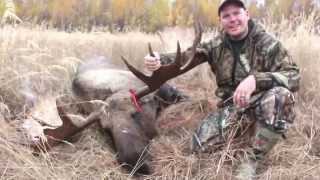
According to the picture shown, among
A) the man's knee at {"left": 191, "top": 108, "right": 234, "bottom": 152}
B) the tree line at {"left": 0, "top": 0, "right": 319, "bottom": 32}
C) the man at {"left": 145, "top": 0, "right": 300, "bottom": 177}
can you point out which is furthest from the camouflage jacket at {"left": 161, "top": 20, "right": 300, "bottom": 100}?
the tree line at {"left": 0, "top": 0, "right": 319, "bottom": 32}

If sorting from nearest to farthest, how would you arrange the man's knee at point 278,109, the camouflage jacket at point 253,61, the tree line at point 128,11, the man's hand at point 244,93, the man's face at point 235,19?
the man's hand at point 244,93 < the man's knee at point 278,109 < the camouflage jacket at point 253,61 < the man's face at point 235,19 < the tree line at point 128,11

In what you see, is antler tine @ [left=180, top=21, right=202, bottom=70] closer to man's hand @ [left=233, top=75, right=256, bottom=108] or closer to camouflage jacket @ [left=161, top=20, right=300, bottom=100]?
camouflage jacket @ [left=161, top=20, right=300, bottom=100]

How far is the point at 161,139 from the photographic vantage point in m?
4.87

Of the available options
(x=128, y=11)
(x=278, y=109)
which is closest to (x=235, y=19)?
(x=278, y=109)

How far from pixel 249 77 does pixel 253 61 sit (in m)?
0.45

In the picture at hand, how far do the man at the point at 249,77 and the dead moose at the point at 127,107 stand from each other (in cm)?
18

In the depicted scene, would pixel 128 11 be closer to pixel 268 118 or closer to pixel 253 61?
pixel 253 61

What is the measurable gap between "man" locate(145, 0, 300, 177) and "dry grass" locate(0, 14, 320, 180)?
256 mm

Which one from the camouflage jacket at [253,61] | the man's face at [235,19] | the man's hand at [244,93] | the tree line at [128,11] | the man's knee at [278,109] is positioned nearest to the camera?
the man's hand at [244,93]

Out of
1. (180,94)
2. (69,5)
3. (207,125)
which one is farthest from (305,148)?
(69,5)

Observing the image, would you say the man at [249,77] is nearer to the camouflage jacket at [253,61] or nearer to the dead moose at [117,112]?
the camouflage jacket at [253,61]

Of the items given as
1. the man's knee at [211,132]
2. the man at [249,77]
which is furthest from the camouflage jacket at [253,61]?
the man's knee at [211,132]

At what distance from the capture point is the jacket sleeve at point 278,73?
13.9ft

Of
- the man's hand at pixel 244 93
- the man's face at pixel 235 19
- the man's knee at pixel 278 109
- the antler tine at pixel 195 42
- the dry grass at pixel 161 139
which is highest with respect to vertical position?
the man's face at pixel 235 19
